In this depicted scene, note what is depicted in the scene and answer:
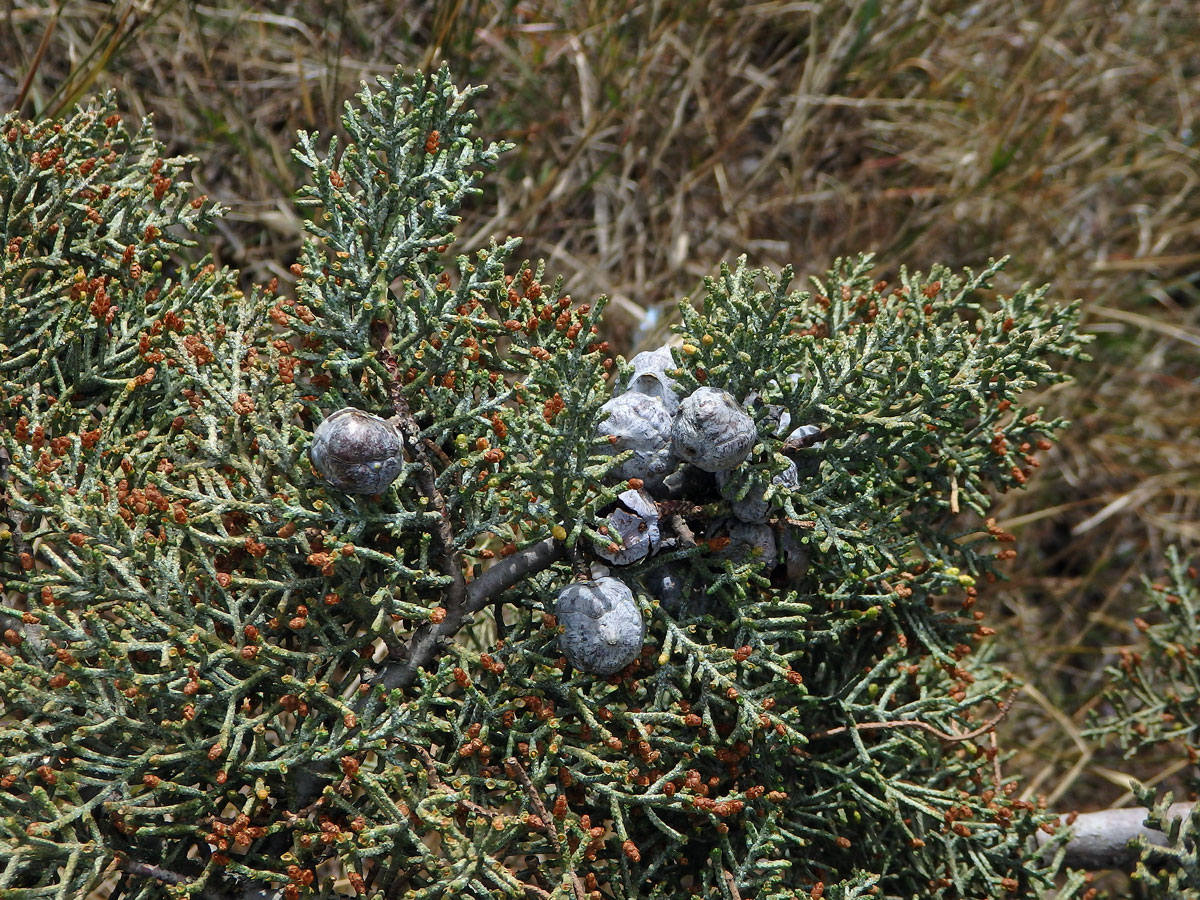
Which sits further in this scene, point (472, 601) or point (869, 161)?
point (869, 161)

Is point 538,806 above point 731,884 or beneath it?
above

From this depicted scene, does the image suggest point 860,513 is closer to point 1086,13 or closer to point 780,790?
point 780,790

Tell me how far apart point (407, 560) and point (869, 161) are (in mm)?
2690

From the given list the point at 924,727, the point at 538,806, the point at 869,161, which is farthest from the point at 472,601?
the point at 869,161

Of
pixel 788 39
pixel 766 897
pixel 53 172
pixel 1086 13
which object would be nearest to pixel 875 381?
pixel 766 897

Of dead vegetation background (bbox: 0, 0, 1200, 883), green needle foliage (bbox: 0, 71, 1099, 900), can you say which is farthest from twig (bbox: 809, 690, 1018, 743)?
dead vegetation background (bbox: 0, 0, 1200, 883)

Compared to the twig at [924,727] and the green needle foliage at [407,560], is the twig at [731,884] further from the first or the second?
the twig at [924,727]

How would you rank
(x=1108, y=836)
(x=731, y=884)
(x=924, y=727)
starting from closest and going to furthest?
(x=731, y=884), (x=924, y=727), (x=1108, y=836)

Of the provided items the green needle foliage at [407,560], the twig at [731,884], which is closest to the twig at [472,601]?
the green needle foliage at [407,560]

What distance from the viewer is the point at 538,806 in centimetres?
146

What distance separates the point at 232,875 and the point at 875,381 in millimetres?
1324

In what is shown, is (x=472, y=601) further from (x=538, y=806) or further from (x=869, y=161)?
(x=869, y=161)

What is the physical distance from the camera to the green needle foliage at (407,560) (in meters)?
1.43

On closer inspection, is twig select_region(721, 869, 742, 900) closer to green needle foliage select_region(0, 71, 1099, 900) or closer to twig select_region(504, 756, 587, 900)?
green needle foliage select_region(0, 71, 1099, 900)
